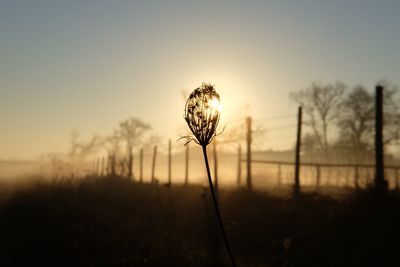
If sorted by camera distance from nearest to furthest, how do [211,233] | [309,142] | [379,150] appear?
[211,233] < [379,150] < [309,142]

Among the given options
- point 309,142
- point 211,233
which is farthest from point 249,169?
point 309,142

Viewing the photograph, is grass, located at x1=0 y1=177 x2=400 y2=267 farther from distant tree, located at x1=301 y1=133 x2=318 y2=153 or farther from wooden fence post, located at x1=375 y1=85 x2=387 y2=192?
distant tree, located at x1=301 y1=133 x2=318 y2=153

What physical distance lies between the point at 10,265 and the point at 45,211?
4615 mm

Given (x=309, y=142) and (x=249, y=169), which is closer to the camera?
(x=249, y=169)

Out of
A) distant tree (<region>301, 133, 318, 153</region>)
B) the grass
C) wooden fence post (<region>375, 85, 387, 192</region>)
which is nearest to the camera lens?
the grass

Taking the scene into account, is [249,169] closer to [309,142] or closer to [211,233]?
[211,233]

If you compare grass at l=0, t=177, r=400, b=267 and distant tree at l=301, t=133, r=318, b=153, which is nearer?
grass at l=0, t=177, r=400, b=267

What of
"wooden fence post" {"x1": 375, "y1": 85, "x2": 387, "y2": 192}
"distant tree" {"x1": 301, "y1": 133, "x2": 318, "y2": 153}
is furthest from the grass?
"distant tree" {"x1": 301, "y1": 133, "x2": 318, "y2": 153}

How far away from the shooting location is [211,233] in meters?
11.0

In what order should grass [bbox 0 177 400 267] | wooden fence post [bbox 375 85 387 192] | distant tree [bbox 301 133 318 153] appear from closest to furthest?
grass [bbox 0 177 400 267]
wooden fence post [bbox 375 85 387 192]
distant tree [bbox 301 133 318 153]

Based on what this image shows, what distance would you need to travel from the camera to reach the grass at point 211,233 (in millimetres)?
9117

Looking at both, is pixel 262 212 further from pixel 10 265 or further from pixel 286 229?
pixel 10 265

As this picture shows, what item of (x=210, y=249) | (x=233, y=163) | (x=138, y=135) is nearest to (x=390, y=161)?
(x=233, y=163)

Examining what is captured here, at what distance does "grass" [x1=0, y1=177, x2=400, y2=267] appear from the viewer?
29.9ft
